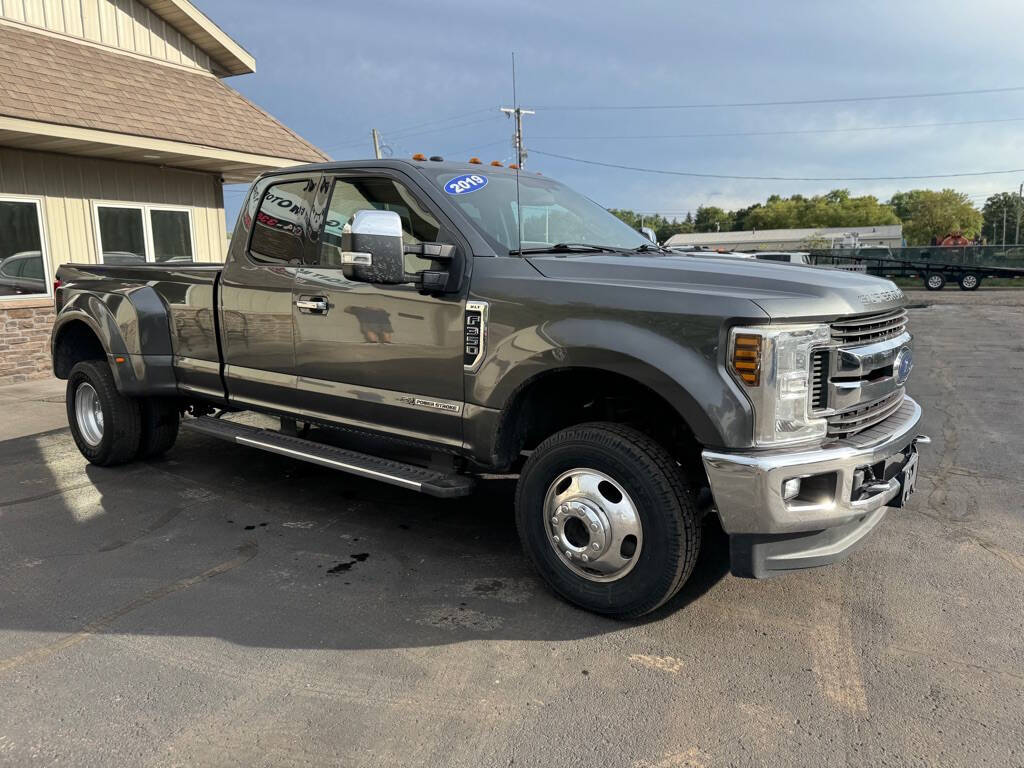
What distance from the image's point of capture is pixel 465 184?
4.05 m

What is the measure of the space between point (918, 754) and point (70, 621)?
336 cm

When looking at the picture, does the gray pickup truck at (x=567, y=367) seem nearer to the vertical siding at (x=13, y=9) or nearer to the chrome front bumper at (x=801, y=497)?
the chrome front bumper at (x=801, y=497)

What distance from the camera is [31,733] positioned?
2.55 meters

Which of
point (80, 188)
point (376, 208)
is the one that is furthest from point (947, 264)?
point (376, 208)

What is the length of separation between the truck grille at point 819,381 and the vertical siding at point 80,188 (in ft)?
33.9

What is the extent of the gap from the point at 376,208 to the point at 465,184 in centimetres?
52

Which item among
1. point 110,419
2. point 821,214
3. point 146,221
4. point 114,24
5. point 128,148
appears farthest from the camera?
point 821,214

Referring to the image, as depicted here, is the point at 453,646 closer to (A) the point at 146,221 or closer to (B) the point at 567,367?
(B) the point at 567,367

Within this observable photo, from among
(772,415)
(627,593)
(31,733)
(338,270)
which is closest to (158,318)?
(338,270)

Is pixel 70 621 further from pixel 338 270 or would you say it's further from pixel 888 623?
pixel 888 623

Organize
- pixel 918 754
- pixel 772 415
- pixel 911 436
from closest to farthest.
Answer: pixel 918 754, pixel 772 415, pixel 911 436

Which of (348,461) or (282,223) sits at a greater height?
(282,223)

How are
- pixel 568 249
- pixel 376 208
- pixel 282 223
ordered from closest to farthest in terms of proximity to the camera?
pixel 568 249, pixel 376 208, pixel 282 223

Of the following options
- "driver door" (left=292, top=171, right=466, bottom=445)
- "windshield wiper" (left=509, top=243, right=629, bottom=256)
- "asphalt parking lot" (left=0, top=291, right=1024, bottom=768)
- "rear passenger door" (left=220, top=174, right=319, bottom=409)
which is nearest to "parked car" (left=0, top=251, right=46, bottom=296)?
"asphalt parking lot" (left=0, top=291, right=1024, bottom=768)
